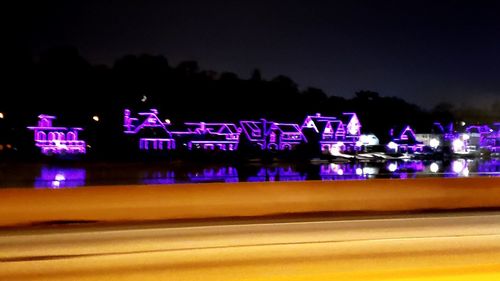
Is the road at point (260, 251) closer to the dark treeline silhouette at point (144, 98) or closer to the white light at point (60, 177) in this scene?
the white light at point (60, 177)

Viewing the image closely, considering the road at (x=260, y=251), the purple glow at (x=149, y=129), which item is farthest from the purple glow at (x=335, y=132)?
the road at (x=260, y=251)

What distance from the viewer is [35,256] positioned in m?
10.3

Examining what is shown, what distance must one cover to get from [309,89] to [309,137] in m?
22.0

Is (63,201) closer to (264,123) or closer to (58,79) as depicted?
(264,123)

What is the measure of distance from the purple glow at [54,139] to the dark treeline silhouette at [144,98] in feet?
6.73

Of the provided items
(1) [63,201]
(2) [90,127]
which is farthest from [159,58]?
(1) [63,201]

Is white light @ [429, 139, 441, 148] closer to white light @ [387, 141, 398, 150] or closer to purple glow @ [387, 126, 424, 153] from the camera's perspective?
purple glow @ [387, 126, 424, 153]

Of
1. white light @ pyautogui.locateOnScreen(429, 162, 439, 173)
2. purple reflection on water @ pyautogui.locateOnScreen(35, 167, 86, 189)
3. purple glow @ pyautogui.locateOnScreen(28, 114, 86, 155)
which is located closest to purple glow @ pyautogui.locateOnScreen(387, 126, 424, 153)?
white light @ pyautogui.locateOnScreen(429, 162, 439, 173)

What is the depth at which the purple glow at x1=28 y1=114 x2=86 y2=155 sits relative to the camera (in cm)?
4572

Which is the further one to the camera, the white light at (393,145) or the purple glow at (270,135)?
the white light at (393,145)

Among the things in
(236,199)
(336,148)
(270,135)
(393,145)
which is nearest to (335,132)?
(336,148)

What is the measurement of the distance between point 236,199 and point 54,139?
31.3m

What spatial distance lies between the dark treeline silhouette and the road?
37.0 metres

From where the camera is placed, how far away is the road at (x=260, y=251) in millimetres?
8539
